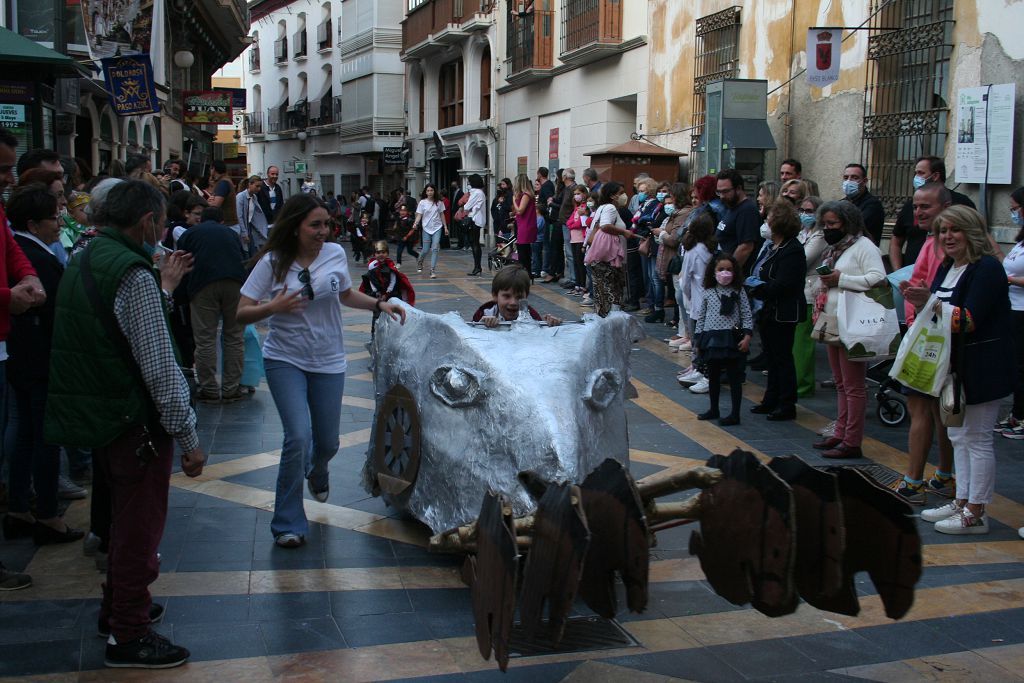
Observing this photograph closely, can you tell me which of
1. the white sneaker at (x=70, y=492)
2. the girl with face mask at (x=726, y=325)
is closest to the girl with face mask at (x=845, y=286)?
the girl with face mask at (x=726, y=325)

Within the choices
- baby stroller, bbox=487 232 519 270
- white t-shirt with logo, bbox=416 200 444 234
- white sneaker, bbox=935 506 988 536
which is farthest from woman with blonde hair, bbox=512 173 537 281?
white sneaker, bbox=935 506 988 536

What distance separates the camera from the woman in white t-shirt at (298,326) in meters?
5.11

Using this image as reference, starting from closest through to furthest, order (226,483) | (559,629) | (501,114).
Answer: (559,629)
(226,483)
(501,114)

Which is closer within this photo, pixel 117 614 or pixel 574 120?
pixel 117 614

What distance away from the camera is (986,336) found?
558 centimetres

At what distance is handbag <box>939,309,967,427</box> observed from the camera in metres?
5.55

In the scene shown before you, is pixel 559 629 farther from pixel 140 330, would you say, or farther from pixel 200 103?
pixel 200 103

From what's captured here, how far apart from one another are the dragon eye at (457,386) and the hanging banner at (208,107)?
1113 inches

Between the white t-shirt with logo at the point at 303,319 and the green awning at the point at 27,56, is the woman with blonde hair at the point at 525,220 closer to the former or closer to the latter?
the green awning at the point at 27,56

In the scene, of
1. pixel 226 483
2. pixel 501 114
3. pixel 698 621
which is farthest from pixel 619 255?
pixel 501 114

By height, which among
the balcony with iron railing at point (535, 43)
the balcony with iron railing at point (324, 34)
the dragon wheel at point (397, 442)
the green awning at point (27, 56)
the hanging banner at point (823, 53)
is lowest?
the dragon wheel at point (397, 442)

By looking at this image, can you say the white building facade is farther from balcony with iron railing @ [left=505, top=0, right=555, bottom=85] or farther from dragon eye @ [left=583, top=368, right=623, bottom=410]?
dragon eye @ [left=583, top=368, right=623, bottom=410]

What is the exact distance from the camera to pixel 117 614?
391 cm

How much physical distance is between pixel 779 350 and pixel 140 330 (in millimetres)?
5847
